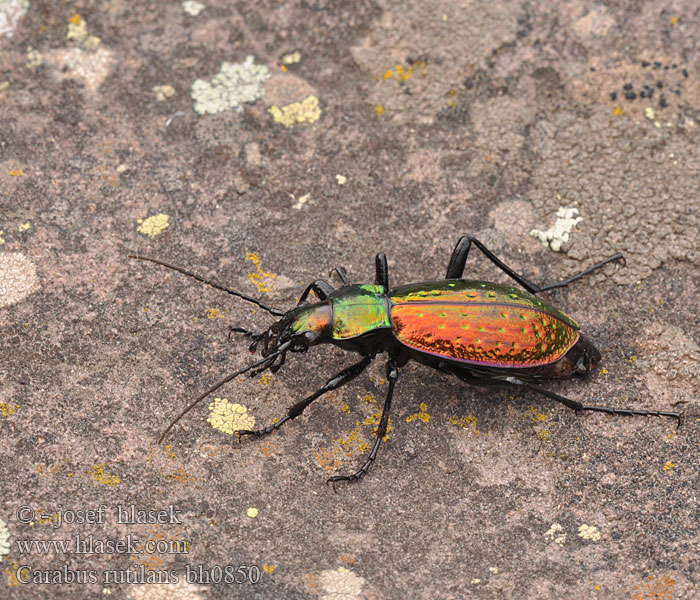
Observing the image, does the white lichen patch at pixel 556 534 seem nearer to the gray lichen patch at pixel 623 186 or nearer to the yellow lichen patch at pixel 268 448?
the yellow lichen patch at pixel 268 448

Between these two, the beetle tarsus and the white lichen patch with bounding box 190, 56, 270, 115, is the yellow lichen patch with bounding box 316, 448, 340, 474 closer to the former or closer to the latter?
the beetle tarsus

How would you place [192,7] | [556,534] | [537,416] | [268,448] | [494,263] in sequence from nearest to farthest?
[556,534]
[268,448]
[537,416]
[494,263]
[192,7]

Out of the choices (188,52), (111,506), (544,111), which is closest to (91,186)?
(188,52)

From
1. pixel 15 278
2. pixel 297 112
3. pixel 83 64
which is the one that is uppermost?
pixel 83 64

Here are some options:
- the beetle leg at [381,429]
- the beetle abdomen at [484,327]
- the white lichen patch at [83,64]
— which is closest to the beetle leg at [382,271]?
the beetle abdomen at [484,327]

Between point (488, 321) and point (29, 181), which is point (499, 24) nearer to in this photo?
point (488, 321)

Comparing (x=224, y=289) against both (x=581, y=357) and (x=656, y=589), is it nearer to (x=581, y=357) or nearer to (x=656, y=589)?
(x=581, y=357)

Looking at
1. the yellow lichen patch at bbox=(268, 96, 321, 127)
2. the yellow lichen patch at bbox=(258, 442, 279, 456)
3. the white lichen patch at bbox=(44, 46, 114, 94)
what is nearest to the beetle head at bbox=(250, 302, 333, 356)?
the yellow lichen patch at bbox=(258, 442, 279, 456)

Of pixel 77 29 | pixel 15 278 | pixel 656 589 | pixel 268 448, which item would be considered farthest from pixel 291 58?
pixel 656 589
